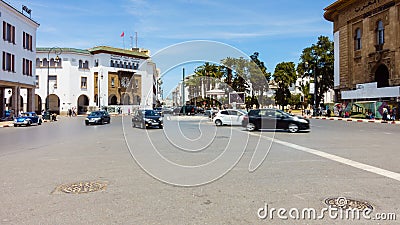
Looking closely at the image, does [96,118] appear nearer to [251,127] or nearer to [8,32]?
[8,32]

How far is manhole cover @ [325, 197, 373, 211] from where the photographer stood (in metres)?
5.41

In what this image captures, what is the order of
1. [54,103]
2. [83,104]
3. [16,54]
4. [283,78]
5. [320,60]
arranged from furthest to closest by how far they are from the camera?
[83,104]
[54,103]
[283,78]
[320,60]
[16,54]

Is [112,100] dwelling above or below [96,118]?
above

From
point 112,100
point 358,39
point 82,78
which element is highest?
point 358,39

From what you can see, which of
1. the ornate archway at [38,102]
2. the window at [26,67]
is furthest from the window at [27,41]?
the ornate archway at [38,102]

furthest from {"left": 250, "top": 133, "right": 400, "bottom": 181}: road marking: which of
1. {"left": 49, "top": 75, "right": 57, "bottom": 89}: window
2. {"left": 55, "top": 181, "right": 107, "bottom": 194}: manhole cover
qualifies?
{"left": 49, "top": 75, "right": 57, "bottom": 89}: window

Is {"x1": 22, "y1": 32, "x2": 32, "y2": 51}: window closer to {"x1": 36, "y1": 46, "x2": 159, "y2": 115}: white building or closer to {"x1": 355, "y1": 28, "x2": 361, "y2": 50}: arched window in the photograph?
{"x1": 36, "y1": 46, "x2": 159, "y2": 115}: white building

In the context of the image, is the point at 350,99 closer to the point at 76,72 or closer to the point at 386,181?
the point at 386,181

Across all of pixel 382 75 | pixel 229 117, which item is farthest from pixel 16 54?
pixel 382 75

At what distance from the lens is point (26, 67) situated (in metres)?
41.6

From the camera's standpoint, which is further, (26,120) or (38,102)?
(38,102)

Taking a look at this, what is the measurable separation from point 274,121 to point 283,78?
50371 millimetres

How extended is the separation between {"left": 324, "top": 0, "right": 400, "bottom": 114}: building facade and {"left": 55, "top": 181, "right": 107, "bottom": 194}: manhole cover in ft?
122

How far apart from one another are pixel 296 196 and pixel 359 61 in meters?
47.4
